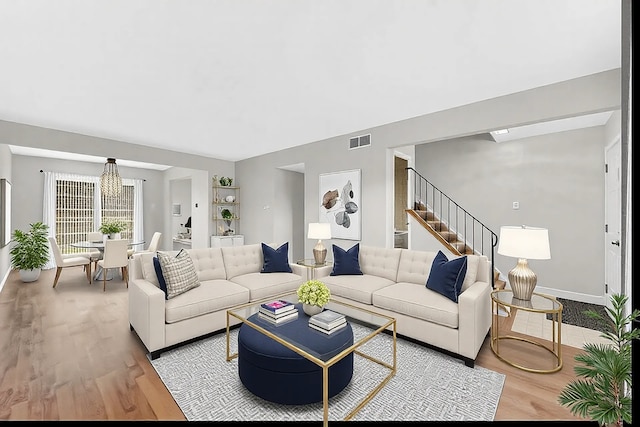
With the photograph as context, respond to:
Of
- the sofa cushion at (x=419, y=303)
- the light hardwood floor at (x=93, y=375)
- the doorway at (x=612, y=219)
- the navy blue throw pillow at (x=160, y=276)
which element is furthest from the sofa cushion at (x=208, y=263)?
the doorway at (x=612, y=219)

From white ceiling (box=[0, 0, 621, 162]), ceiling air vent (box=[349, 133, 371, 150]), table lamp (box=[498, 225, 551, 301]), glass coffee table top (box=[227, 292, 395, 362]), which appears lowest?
glass coffee table top (box=[227, 292, 395, 362])

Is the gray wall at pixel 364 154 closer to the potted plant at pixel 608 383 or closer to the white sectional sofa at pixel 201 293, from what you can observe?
the white sectional sofa at pixel 201 293

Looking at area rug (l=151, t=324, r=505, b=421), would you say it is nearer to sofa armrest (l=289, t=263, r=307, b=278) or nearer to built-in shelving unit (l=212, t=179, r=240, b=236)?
sofa armrest (l=289, t=263, r=307, b=278)

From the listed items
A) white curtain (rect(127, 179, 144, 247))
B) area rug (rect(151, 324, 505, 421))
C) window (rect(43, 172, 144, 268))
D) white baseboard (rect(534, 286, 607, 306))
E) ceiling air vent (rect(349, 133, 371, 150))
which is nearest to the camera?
area rug (rect(151, 324, 505, 421))

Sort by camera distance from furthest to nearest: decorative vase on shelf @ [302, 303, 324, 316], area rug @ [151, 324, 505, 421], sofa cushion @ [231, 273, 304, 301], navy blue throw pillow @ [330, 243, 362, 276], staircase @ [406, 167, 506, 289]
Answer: staircase @ [406, 167, 506, 289]
navy blue throw pillow @ [330, 243, 362, 276]
sofa cushion @ [231, 273, 304, 301]
decorative vase on shelf @ [302, 303, 324, 316]
area rug @ [151, 324, 505, 421]

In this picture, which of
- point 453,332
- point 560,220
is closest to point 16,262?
point 453,332

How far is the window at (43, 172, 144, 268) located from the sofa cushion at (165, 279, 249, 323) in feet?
19.7

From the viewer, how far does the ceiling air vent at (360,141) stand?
4502 mm

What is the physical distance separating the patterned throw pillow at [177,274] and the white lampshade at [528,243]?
10.0 feet

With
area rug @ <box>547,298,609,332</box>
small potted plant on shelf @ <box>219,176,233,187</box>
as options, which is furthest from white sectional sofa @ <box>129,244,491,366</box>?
small potted plant on shelf @ <box>219,176,233,187</box>

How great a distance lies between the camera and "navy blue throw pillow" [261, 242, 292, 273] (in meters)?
3.79

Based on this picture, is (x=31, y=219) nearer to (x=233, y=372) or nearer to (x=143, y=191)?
(x=143, y=191)

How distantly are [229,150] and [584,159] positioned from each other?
5.91m

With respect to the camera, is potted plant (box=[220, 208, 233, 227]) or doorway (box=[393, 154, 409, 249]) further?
potted plant (box=[220, 208, 233, 227])
